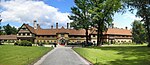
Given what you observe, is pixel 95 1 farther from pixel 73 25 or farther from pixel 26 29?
pixel 26 29

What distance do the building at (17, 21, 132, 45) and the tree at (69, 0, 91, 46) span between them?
30.2m

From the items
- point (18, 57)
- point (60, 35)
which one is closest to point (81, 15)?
point (60, 35)

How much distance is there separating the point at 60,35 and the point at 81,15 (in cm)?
3698

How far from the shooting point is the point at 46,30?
12419 cm

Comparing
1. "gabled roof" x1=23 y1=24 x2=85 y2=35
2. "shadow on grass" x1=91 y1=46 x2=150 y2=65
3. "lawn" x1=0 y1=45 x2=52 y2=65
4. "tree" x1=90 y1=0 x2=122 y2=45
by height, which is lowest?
"shadow on grass" x1=91 y1=46 x2=150 y2=65

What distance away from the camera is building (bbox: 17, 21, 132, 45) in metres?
113

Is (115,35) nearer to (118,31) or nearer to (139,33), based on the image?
(118,31)

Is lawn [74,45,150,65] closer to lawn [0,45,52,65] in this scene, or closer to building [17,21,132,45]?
lawn [0,45,52,65]

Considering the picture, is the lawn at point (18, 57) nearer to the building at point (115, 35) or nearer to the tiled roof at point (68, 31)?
the tiled roof at point (68, 31)

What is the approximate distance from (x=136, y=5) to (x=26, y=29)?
199ft

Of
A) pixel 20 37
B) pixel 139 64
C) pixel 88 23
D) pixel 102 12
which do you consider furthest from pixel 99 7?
pixel 20 37

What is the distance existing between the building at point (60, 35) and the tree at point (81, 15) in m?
30.2

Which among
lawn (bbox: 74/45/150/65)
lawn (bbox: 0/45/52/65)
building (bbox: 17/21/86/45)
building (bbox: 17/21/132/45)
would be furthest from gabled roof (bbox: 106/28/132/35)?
lawn (bbox: 0/45/52/65)

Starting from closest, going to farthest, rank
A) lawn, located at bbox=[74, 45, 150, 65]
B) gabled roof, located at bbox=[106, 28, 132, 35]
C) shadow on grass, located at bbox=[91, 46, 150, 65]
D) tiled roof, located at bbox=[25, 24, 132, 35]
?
shadow on grass, located at bbox=[91, 46, 150, 65], lawn, located at bbox=[74, 45, 150, 65], tiled roof, located at bbox=[25, 24, 132, 35], gabled roof, located at bbox=[106, 28, 132, 35]
